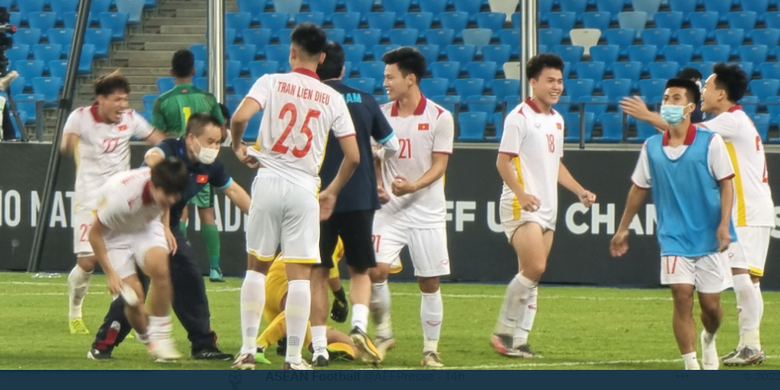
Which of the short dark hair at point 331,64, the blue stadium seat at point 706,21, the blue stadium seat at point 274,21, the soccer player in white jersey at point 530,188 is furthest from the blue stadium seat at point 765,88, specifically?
→ the short dark hair at point 331,64

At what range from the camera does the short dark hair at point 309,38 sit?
7000mm

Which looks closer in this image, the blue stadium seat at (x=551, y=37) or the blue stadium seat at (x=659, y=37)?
the blue stadium seat at (x=659, y=37)

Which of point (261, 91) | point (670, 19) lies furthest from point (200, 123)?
point (670, 19)

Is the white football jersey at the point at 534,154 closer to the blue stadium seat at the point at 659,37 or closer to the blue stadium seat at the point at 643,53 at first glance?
the blue stadium seat at the point at 643,53

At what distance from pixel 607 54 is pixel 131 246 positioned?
11.2 m

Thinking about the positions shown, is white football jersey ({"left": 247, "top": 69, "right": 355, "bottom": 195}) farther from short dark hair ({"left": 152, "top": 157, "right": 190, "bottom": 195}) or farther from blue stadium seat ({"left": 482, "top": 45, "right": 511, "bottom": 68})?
blue stadium seat ({"left": 482, "top": 45, "right": 511, "bottom": 68})

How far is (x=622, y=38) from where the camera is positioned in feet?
59.2

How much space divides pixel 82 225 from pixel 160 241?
8.30 ft

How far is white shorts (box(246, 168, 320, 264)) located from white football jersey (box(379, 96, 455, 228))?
4.13 ft

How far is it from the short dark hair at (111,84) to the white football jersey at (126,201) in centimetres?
196

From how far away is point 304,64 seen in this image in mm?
7078

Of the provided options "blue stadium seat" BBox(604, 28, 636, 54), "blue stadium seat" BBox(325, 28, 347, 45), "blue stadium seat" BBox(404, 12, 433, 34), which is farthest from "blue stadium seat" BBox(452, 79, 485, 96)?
"blue stadium seat" BBox(325, 28, 347, 45)

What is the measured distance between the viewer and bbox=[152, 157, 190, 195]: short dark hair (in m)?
7.08

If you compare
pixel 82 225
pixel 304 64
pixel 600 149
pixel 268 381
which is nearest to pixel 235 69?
pixel 600 149
